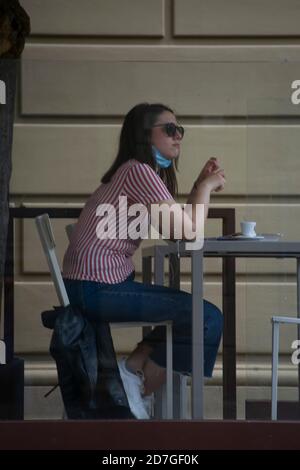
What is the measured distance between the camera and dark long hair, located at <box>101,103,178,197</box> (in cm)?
455

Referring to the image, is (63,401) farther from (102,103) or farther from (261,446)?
(102,103)

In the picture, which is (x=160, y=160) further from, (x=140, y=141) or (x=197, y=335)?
(x=197, y=335)

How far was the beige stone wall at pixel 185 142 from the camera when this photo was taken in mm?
4562

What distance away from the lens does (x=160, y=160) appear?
15.0ft

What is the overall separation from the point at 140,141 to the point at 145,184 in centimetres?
18

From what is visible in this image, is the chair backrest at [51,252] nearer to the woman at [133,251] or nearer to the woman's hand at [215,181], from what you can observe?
the woman at [133,251]

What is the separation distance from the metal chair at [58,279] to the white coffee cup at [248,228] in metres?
0.47

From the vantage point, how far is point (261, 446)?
4805mm

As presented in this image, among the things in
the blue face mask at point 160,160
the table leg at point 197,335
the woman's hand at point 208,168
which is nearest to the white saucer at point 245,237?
the table leg at point 197,335

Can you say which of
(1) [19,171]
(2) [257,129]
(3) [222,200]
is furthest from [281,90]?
(1) [19,171]

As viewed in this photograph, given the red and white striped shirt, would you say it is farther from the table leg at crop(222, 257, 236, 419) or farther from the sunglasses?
the table leg at crop(222, 257, 236, 419)

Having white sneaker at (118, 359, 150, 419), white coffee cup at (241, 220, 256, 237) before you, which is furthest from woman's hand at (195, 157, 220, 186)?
white sneaker at (118, 359, 150, 419)

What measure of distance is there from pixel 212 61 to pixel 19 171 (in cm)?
89
